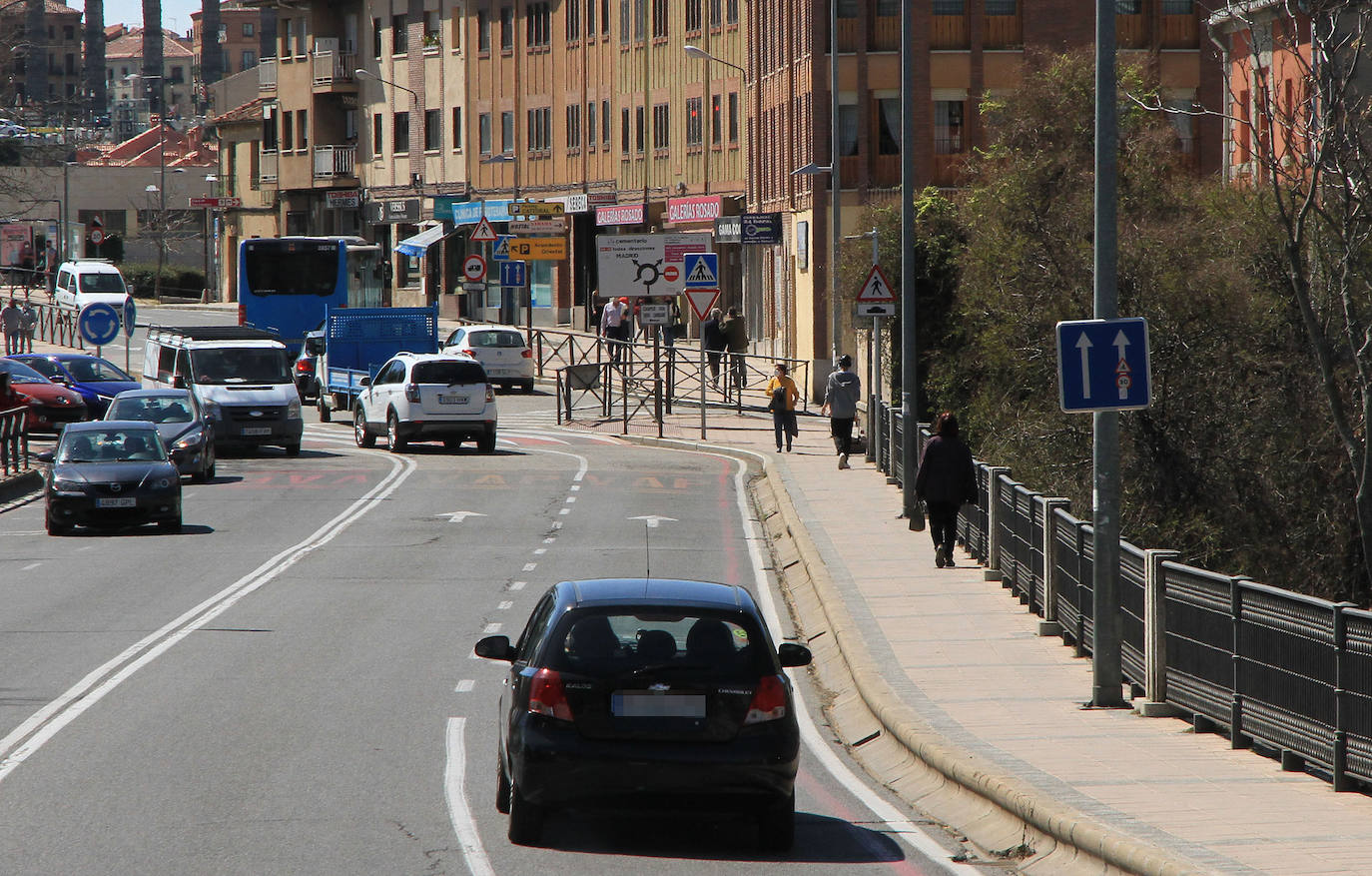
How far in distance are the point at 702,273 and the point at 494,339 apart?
38.1 feet

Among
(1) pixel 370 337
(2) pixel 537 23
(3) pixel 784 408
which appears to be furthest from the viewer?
(2) pixel 537 23

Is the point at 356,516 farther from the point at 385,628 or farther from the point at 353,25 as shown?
the point at 353,25

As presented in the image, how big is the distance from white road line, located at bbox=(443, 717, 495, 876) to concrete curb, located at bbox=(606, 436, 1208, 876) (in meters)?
2.61

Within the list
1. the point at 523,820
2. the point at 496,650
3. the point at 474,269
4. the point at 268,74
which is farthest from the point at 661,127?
the point at 523,820

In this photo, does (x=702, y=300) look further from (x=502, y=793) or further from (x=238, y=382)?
(x=502, y=793)

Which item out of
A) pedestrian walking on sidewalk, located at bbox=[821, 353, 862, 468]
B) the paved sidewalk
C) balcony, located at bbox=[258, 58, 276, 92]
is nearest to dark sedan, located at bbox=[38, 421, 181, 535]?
the paved sidewalk

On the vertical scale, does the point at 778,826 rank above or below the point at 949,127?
below

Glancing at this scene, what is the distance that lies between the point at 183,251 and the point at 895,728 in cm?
11015

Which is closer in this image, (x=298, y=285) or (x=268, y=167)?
(x=298, y=285)

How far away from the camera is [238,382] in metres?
37.1

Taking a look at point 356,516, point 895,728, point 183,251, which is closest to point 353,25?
point 183,251

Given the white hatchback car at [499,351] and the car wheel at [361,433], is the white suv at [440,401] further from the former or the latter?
the white hatchback car at [499,351]

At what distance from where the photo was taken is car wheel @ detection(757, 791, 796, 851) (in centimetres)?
931

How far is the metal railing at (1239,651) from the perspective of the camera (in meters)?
9.93
